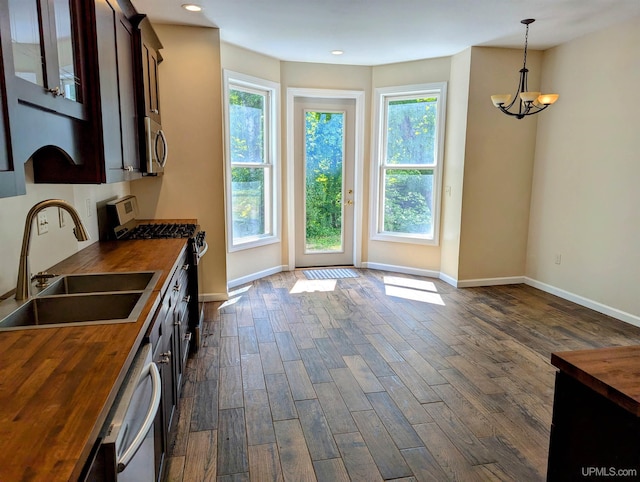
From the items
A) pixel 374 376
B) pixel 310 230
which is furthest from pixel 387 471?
pixel 310 230

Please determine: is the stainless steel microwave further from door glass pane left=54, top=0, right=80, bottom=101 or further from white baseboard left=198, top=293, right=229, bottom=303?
white baseboard left=198, top=293, right=229, bottom=303

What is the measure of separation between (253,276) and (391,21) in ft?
10.2

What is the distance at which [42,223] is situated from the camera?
210 cm

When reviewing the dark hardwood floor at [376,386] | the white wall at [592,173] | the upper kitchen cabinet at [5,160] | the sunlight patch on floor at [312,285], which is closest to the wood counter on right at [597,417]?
the dark hardwood floor at [376,386]

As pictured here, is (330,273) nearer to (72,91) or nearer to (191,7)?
(191,7)

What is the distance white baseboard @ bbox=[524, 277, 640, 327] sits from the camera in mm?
3903

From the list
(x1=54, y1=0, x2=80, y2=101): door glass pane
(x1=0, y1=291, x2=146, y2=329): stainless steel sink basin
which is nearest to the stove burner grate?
(x1=0, y1=291, x2=146, y2=329): stainless steel sink basin

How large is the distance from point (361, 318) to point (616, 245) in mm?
2443

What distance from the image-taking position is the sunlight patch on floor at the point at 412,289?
461 centimetres

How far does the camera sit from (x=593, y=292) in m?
4.28

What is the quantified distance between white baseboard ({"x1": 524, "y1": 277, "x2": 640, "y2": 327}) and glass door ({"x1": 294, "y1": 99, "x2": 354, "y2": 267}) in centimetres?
237

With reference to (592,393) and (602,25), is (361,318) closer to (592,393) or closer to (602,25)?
(592,393)

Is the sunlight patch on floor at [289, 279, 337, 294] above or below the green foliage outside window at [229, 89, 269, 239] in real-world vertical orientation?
below

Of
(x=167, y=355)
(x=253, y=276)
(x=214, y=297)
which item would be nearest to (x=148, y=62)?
(x=214, y=297)
